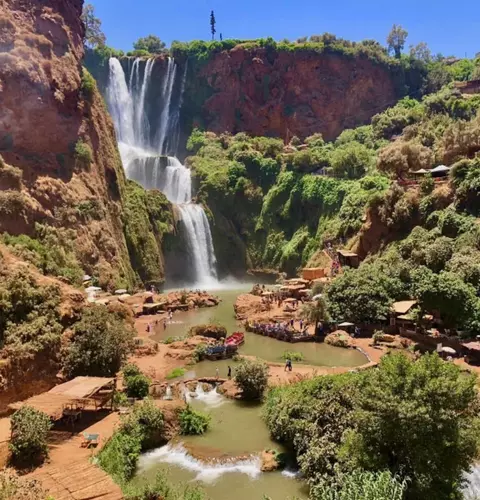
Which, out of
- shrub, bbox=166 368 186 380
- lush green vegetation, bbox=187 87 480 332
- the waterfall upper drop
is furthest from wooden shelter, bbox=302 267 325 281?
the waterfall upper drop

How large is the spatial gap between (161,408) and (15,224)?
2242 centimetres

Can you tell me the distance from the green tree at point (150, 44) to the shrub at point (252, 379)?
89.9 meters

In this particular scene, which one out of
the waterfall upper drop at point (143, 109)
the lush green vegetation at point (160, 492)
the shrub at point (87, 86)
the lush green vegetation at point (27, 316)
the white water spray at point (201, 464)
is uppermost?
the waterfall upper drop at point (143, 109)

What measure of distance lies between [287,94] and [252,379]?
221ft

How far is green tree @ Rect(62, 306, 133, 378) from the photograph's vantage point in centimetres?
2223

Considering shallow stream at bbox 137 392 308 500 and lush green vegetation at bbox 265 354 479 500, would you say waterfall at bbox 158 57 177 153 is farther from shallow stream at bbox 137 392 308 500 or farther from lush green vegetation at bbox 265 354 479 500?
lush green vegetation at bbox 265 354 479 500

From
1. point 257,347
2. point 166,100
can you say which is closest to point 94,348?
point 257,347

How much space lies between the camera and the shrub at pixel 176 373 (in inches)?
1070

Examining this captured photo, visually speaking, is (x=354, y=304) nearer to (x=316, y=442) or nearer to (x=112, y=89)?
(x=316, y=442)

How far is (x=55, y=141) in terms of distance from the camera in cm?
4372

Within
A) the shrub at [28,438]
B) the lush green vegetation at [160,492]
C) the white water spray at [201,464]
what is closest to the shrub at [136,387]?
the white water spray at [201,464]

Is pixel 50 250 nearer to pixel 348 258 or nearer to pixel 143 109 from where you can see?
pixel 348 258

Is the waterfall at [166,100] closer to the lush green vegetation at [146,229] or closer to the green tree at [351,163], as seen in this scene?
the lush green vegetation at [146,229]

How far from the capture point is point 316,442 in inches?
635
